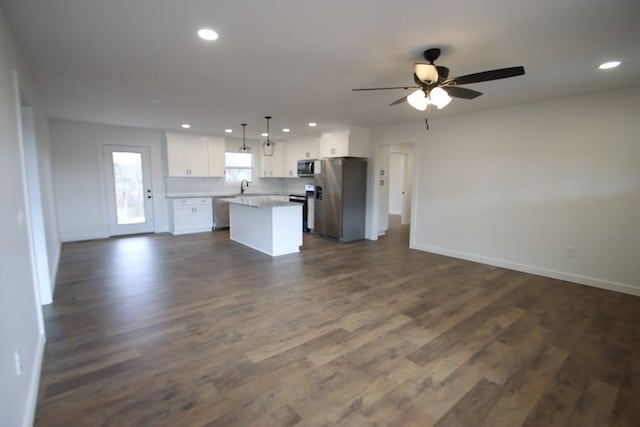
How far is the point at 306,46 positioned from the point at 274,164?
6.33 m

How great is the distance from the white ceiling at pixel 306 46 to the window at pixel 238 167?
406cm

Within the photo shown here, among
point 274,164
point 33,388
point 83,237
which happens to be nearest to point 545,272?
point 33,388

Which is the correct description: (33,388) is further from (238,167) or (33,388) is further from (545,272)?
(238,167)

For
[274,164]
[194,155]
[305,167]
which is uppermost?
[194,155]

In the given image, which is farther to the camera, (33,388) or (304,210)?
(304,210)

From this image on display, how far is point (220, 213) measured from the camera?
7738 millimetres

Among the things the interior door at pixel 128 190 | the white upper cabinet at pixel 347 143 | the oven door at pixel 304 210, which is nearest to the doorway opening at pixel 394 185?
the white upper cabinet at pixel 347 143

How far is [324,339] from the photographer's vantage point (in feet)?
8.82

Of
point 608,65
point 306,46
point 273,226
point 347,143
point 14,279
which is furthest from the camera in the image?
point 347,143

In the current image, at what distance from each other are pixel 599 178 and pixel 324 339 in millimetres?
4065

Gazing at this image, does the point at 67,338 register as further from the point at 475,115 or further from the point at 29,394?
the point at 475,115

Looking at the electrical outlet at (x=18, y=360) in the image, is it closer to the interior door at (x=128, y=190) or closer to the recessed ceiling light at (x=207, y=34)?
the recessed ceiling light at (x=207, y=34)

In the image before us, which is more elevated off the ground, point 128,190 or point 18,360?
point 128,190

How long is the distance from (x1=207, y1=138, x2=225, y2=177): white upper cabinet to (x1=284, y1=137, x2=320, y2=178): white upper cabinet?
1.71 m
